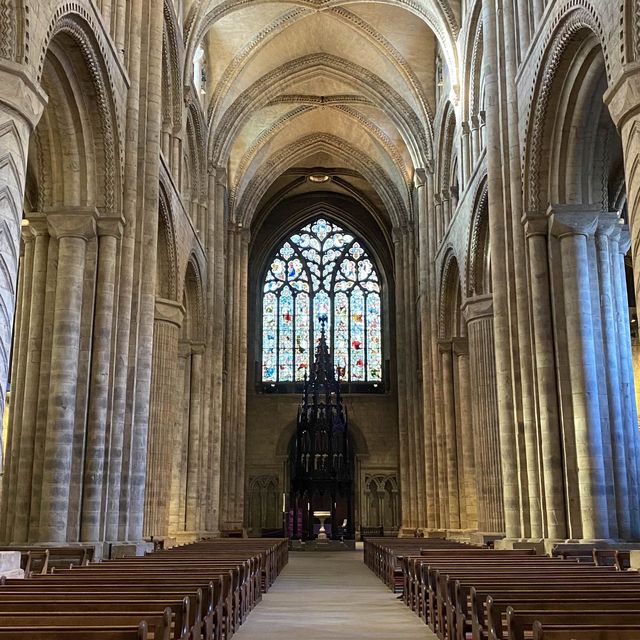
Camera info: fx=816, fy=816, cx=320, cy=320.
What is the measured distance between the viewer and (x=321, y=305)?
42.0 metres

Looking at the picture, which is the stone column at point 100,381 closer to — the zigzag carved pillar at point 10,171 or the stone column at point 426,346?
the zigzag carved pillar at point 10,171

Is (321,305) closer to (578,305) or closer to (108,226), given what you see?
(108,226)

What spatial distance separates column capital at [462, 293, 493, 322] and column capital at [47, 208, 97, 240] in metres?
10.4

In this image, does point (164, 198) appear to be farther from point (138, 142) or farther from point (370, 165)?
point (370, 165)

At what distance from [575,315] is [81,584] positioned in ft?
34.9

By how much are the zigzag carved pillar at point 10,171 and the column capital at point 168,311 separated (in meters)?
11.4

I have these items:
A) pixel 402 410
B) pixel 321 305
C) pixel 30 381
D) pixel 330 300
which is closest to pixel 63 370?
pixel 30 381

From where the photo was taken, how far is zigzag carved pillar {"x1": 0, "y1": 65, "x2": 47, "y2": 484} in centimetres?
939

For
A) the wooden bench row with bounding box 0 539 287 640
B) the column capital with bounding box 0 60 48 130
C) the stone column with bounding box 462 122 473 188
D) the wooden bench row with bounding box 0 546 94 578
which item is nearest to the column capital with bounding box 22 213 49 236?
the column capital with bounding box 0 60 48 130

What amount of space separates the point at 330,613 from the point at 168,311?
39.8ft

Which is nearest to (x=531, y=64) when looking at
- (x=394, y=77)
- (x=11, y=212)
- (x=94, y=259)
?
(x=94, y=259)

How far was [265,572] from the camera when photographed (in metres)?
14.9

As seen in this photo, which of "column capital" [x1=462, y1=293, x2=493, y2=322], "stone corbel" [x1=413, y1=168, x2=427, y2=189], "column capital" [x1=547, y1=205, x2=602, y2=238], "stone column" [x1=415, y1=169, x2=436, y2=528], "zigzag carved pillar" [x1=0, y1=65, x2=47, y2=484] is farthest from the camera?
"stone corbel" [x1=413, y1=168, x2=427, y2=189]

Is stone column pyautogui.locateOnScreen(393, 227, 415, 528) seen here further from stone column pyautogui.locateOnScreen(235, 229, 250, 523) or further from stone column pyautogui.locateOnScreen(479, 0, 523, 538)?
stone column pyautogui.locateOnScreen(479, 0, 523, 538)
